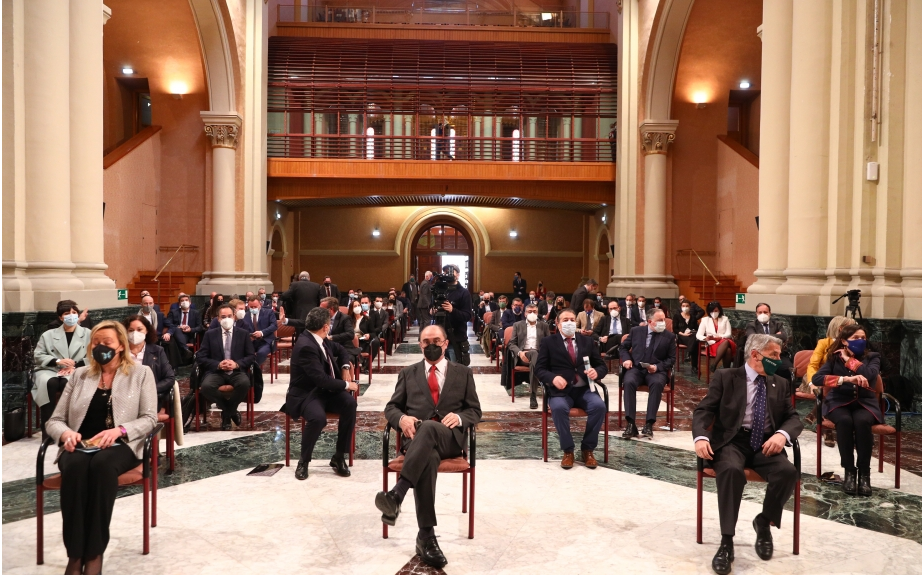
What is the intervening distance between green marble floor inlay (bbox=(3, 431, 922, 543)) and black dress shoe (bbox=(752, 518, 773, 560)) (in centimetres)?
80

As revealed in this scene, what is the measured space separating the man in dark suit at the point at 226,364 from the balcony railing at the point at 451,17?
50.9 feet

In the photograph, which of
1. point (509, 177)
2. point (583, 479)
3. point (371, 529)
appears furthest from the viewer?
point (509, 177)

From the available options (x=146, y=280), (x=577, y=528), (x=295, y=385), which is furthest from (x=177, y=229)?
(x=577, y=528)

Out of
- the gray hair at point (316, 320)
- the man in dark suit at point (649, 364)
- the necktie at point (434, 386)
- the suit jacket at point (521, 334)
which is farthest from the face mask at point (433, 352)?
the suit jacket at point (521, 334)

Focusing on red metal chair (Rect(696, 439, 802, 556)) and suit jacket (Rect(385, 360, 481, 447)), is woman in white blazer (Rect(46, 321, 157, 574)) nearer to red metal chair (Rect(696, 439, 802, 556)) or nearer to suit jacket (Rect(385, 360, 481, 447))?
suit jacket (Rect(385, 360, 481, 447))

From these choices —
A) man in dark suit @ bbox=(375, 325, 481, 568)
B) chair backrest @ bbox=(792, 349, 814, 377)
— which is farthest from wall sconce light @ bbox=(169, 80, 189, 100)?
chair backrest @ bbox=(792, 349, 814, 377)

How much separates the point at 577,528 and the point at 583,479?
40.0 inches

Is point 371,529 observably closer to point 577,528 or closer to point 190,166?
point 577,528

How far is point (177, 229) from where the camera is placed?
1606 cm

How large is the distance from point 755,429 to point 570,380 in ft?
6.35

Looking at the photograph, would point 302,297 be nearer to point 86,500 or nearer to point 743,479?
point 86,500

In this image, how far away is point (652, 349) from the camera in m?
6.58

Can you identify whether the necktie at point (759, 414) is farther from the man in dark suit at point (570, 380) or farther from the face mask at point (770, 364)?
the man in dark suit at point (570, 380)

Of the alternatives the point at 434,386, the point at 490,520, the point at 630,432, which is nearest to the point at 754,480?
the point at 490,520
